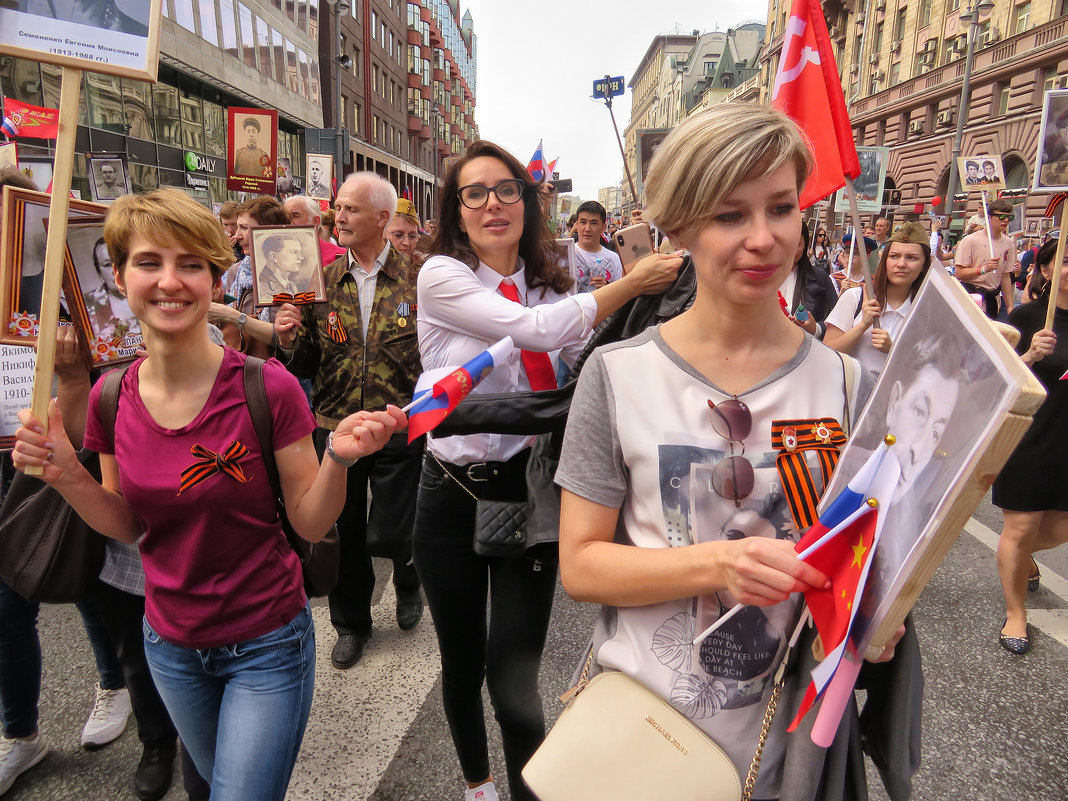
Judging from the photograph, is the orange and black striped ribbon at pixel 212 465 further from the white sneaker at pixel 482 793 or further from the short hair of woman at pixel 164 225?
the white sneaker at pixel 482 793

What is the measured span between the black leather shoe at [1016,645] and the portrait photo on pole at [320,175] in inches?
405

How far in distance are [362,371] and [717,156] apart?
8.86ft

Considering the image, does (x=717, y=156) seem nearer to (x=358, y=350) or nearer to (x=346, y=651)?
(x=358, y=350)

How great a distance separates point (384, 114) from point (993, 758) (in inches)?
1892

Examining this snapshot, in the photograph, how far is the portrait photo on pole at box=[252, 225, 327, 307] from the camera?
348 centimetres

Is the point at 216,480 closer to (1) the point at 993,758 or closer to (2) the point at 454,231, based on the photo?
(2) the point at 454,231

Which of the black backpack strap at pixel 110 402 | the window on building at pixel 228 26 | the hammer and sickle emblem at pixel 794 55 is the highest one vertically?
the window on building at pixel 228 26

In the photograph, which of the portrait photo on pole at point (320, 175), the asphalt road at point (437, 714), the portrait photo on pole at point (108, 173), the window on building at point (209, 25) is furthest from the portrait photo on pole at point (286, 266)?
the window on building at point (209, 25)

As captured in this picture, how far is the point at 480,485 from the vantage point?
220cm

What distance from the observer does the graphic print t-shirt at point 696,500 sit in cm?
126

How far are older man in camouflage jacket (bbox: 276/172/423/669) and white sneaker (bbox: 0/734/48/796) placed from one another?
1.19 metres

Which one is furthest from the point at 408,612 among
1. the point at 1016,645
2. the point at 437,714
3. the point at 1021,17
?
the point at 1021,17

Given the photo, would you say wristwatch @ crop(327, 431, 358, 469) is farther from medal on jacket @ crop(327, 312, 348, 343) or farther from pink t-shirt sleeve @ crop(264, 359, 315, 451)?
medal on jacket @ crop(327, 312, 348, 343)

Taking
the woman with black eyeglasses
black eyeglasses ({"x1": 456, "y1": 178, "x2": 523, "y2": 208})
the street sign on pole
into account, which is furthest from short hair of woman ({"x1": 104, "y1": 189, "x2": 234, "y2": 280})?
the street sign on pole
